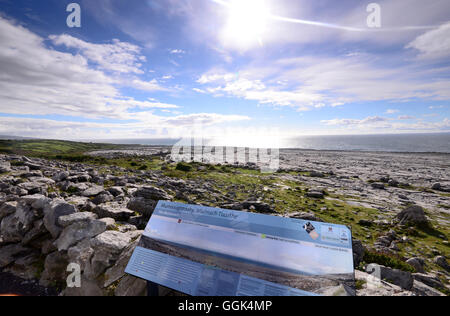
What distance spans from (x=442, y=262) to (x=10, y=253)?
17084 mm

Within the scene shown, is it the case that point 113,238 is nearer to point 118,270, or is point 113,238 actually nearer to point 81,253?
point 81,253

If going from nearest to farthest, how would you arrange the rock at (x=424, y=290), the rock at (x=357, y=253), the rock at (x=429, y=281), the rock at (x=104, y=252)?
the rock at (x=424, y=290) → the rock at (x=104, y=252) → the rock at (x=429, y=281) → the rock at (x=357, y=253)

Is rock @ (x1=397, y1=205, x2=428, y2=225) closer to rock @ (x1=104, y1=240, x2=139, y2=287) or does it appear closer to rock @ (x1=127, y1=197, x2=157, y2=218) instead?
rock @ (x1=127, y1=197, x2=157, y2=218)

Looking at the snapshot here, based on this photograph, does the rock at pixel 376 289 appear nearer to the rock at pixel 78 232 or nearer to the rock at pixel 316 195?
the rock at pixel 78 232

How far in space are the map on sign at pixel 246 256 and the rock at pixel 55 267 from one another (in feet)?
11.5

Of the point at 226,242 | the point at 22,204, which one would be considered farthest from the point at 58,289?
the point at 226,242

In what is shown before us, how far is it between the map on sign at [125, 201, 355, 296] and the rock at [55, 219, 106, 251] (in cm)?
263

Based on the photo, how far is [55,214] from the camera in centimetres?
760

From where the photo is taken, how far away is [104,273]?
5.96 m

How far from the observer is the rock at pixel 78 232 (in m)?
6.80

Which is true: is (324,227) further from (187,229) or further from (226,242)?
(187,229)

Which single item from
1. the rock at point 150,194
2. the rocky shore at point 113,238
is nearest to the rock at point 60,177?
the rocky shore at point 113,238

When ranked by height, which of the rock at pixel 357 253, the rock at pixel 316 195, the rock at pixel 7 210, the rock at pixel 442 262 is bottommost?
the rock at pixel 442 262
